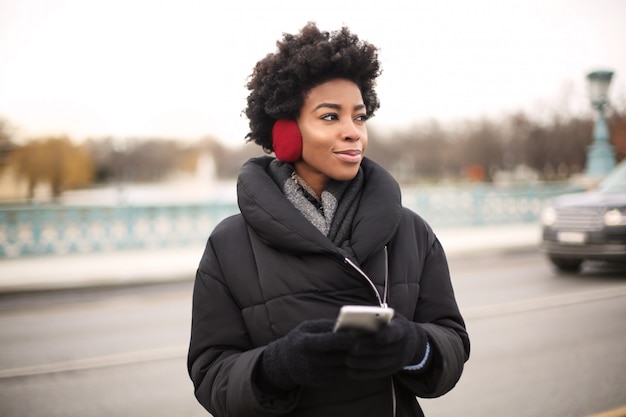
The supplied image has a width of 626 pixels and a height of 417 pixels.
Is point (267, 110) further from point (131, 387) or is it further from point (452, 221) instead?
point (452, 221)

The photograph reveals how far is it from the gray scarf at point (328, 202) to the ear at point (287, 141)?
68mm

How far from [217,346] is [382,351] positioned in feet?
1.73

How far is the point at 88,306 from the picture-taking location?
8664mm

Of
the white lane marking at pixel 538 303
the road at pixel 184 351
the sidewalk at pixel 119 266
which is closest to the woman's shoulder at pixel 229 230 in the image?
the road at pixel 184 351

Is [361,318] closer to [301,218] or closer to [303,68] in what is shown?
[301,218]

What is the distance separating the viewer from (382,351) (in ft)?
4.14

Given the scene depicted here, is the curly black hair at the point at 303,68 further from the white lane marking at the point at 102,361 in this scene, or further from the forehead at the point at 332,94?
the white lane marking at the point at 102,361

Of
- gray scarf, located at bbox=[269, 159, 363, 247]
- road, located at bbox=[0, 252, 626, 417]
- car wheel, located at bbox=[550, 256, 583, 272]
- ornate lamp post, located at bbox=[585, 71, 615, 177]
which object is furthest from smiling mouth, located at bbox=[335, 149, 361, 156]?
ornate lamp post, located at bbox=[585, 71, 615, 177]

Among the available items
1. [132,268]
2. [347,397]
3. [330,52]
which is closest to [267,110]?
[330,52]

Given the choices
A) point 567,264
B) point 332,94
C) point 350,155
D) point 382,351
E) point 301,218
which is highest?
point 332,94

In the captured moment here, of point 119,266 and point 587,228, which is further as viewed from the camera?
point 119,266

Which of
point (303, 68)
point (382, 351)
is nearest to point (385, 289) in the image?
point (382, 351)

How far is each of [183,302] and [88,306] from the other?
59.8 inches

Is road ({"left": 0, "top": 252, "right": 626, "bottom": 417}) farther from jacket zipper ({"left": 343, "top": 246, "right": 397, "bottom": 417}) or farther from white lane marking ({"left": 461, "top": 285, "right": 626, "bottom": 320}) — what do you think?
jacket zipper ({"left": 343, "top": 246, "right": 397, "bottom": 417})
